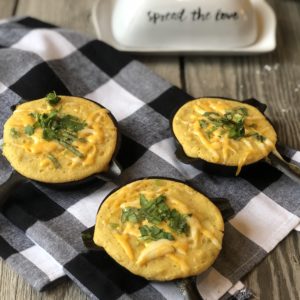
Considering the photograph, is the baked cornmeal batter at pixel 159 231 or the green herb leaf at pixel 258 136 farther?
the green herb leaf at pixel 258 136

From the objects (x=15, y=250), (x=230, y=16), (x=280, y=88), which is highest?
(x=230, y=16)

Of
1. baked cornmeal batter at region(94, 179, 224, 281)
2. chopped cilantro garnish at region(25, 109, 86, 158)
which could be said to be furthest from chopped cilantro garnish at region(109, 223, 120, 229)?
chopped cilantro garnish at region(25, 109, 86, 158)

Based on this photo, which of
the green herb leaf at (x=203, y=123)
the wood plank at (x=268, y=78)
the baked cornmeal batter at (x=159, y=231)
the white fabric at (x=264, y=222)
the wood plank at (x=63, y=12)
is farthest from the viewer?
the wood plank at (x=63, y=12)

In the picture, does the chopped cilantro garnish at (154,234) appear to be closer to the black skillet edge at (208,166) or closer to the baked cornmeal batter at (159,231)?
the baked cornmeal batter at (159,231)

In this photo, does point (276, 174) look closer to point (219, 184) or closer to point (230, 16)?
point (219, 184)

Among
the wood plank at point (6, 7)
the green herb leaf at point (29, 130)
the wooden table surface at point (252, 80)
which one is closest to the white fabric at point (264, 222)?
the wooden table surface at point (252, 80)

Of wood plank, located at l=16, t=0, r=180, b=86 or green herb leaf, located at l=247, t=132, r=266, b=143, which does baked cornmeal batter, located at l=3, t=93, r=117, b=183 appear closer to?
green herb leaf, located at l=247, t=132, r=266, b=143

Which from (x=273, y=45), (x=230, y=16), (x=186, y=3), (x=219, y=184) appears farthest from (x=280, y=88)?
(x=219, y=184)
